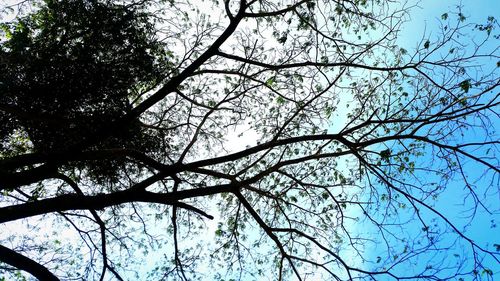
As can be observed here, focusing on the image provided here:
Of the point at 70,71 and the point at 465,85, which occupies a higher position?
the point at 465,85

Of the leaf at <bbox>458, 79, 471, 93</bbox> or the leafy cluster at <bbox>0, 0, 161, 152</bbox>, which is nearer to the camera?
the leafy cluster at <bbox>0, 0, 161, 152</bbox>

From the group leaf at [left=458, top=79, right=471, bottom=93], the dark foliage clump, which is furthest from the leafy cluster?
leaf at [left=458, top=79, right=471, bottom=93]

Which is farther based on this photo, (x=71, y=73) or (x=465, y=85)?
(x=465, y=85)

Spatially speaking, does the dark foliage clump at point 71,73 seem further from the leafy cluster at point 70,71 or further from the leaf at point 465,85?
the leaf at point 465,85

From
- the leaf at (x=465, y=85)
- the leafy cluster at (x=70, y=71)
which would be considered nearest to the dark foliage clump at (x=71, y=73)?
the leafy cluster at (x=70, y=71)

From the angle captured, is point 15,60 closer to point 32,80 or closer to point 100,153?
point 32,80

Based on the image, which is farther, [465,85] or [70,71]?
[465,85]

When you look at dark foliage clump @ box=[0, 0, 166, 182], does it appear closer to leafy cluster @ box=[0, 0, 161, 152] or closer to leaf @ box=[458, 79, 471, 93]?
leafy cluster @ box=[0, 0, 161, 152]

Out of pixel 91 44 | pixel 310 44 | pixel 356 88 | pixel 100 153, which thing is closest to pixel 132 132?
pixel 100 153

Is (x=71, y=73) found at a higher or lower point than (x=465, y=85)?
lower

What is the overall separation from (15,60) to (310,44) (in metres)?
5.67

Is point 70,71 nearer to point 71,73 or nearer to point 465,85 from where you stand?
point 71,73

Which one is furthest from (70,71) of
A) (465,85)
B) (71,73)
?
(465,85)

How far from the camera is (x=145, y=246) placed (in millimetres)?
8906
